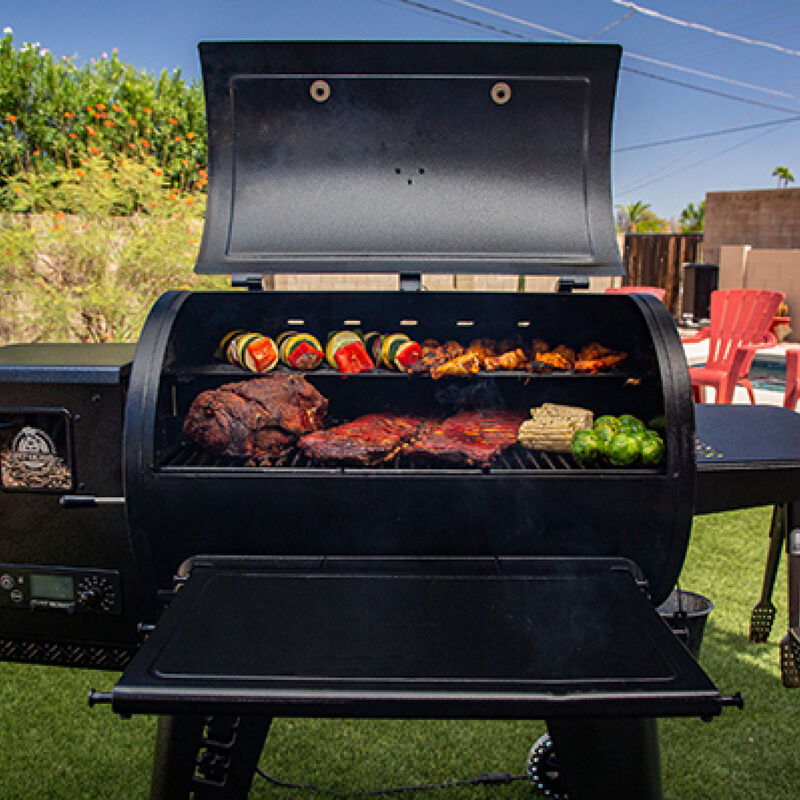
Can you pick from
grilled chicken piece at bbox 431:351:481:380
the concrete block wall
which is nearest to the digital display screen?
grilled chicken piece at bbox 431:351:481:380

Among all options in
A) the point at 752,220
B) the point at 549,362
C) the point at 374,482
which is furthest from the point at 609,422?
the point at 752,220

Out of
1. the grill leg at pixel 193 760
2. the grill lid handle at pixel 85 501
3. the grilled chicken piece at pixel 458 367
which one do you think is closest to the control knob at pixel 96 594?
the grill lid handle at pixel 85 501

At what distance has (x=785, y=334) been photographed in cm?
1154

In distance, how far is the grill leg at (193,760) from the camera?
5.35 ft

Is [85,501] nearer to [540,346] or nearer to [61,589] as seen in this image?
[61,589]

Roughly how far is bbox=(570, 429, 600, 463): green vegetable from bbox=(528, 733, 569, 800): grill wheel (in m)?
0.87

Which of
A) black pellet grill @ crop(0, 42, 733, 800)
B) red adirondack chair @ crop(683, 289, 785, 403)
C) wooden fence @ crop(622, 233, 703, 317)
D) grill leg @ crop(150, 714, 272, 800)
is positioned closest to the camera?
black pellet grill @ crop(0, 42, 733, 800)

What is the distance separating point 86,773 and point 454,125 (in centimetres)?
231

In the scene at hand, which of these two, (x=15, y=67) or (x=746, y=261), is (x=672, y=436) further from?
(x=746, y=261)

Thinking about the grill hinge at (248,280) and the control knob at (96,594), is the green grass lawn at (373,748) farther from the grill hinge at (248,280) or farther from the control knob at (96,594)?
the grill hinge at (248,280)

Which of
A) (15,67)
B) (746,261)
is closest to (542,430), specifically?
(15,67)

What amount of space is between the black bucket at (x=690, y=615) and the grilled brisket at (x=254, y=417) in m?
1.19

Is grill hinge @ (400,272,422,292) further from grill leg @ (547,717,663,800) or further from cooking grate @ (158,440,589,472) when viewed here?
grill leg @ (547,717,663,800)

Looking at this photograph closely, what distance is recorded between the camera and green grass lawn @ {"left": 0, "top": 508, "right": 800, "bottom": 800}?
2154mm
